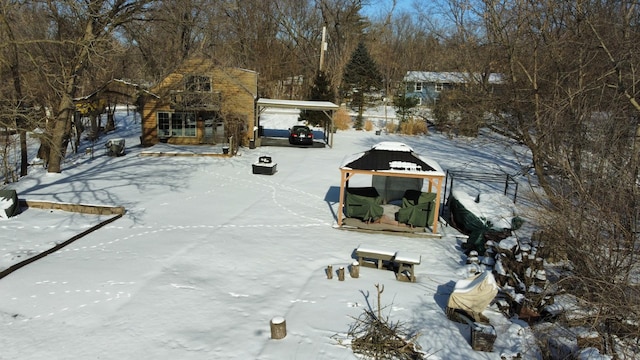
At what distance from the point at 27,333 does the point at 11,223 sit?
6.39 m

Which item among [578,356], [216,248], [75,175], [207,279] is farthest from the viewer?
[75,175]

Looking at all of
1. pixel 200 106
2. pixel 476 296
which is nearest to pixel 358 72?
pixel 200 106

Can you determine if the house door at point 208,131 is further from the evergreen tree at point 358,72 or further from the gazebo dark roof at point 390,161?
the evergreen tree at point 358,72

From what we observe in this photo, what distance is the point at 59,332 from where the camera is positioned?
265 inches

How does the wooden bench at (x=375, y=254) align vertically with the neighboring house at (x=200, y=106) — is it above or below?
below

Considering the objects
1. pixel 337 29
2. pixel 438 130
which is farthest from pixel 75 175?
pixel 337 29

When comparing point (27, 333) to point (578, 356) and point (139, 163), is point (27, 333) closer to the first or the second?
point (578, 356)

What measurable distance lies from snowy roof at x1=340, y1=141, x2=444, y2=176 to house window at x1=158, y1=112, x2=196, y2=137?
52.6 ft

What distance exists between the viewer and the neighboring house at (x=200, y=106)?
24797 millimetres

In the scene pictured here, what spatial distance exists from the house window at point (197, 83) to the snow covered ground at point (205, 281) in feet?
33.5

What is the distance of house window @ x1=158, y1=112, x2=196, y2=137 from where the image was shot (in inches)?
1013

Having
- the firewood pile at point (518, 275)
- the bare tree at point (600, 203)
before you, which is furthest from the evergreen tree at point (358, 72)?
the firewood pile at point (518, 275)

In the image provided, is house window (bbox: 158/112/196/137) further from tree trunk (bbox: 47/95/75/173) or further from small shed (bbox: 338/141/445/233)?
small shed (bbox: 338/141/445/233)

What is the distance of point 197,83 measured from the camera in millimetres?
25297
